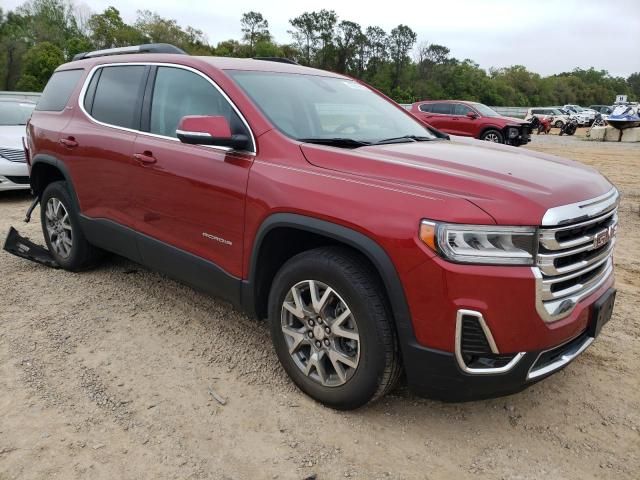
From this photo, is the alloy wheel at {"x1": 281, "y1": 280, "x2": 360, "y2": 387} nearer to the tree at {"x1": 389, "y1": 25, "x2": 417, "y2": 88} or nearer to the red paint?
the red paint

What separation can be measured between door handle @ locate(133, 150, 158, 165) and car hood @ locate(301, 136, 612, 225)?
47.5 inches

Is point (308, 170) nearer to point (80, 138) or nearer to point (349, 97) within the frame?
point (349, 97)

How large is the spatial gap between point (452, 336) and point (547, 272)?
1.55 ft

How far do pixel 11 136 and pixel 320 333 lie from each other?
7382 millimetres

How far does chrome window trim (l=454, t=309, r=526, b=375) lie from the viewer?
218cm

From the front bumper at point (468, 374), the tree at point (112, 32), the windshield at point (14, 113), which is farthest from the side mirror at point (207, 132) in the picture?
the tree at point (112, 32)

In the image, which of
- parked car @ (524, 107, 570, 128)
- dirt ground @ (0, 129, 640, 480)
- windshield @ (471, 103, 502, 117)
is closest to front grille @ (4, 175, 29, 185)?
dirt ground @ (0, 129, 640, 480)

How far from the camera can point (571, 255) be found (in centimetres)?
232

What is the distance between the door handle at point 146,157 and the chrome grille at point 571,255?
241 centimetres

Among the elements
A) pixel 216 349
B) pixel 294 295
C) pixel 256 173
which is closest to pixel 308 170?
pixel 256 173

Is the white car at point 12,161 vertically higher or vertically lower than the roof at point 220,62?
lower

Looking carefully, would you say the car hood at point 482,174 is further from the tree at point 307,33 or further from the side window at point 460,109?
the tree at point 307,33

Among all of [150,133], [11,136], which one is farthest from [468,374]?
[11,136]

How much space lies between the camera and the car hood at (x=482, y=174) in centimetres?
222
